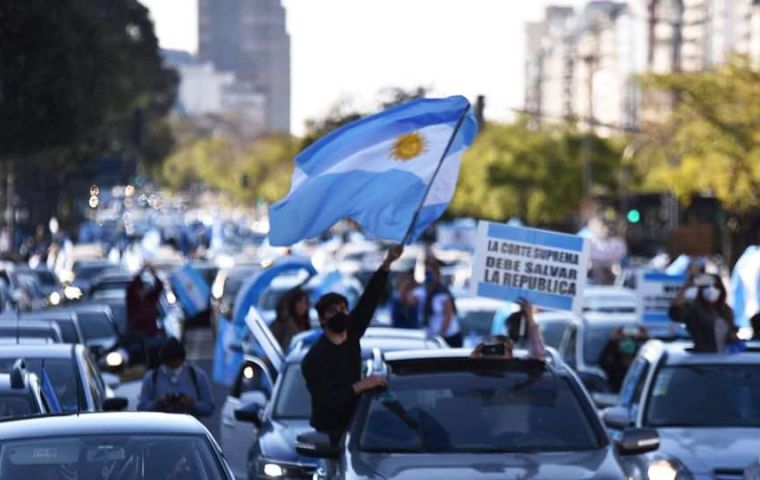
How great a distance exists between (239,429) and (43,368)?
7.96 feet

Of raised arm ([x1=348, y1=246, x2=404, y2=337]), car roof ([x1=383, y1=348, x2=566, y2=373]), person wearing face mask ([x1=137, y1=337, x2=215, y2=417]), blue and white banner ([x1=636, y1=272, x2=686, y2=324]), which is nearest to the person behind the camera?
car roof ([x1=383, y1=348, x2=566, y2=373])

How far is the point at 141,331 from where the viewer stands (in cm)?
2791

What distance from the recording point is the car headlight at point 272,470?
13.6 meters

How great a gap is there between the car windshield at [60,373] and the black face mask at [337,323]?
3903mm

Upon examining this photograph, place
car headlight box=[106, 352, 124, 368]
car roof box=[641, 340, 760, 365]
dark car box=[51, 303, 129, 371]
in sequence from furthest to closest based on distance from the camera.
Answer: dark car box=[51, 303, 129, 371], car headlight box=[106, 352, 124, 368], car roof box=[641, 340, 760, 365]

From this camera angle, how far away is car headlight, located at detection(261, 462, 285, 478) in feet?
44.5

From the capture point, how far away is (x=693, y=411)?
13.7 metres

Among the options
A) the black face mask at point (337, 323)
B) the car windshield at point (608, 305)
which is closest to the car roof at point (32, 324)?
the black face mask at point (337, 323)

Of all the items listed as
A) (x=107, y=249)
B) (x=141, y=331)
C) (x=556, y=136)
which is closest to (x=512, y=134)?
(x=556, y=136)

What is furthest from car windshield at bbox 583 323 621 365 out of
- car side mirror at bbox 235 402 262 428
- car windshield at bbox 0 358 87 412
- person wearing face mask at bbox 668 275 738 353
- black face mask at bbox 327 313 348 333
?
black face mask at bbox 327 313 348 333

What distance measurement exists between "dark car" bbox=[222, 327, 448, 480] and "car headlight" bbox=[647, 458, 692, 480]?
1.77 m

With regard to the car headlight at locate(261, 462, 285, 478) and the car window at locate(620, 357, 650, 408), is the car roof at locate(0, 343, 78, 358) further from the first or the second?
the car window at locate(620, 357, 650, 408)

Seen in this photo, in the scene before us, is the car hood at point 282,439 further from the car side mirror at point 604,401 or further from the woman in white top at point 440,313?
the woman in white top at point 440,313

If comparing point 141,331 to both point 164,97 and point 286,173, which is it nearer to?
point 164,97
